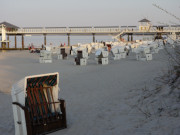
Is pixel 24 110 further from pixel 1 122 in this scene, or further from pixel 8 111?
pixel 8 111

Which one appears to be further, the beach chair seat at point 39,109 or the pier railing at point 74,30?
the pier railing at point 74,30

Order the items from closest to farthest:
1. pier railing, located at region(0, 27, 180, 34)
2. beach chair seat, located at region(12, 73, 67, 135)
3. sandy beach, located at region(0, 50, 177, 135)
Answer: beach chair seat, located at region(12, 73, 67, 135) < sandy beach, located at region(0, 50, 177, 135) < pier railing, located at region(0, 27, 180, 34)

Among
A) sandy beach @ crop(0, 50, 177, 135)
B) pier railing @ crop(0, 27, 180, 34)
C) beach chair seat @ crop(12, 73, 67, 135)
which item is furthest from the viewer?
pier railing @ crop(0, 27, 180, 34)

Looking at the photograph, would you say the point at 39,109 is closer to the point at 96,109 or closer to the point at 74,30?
the point at 96,109

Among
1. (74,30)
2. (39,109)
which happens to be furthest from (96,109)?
(74,30)

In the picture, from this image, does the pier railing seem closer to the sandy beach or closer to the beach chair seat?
the sandy beach

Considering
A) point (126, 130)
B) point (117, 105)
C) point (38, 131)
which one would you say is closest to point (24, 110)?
point (38, 131)

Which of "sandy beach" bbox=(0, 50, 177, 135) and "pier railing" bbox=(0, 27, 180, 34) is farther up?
"pier railing" bbox=(0, 27, 180, 34)

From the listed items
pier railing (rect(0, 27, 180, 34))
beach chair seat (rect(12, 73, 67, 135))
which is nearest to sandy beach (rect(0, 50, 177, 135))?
beach chair seat (rect(12, 73, 67, 135))

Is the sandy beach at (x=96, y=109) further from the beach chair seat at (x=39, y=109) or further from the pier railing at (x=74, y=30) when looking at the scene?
the pier railing at (x=74, y=30)

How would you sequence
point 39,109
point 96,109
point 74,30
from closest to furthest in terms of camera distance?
point 39,109
point 96,109
point 74,30

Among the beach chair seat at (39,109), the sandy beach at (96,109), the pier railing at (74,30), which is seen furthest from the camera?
the pier railing at (74,30)

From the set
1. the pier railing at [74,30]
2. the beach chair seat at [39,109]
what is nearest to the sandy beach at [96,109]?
the beach chair seat at [39,109]

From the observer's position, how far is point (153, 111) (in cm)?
512
